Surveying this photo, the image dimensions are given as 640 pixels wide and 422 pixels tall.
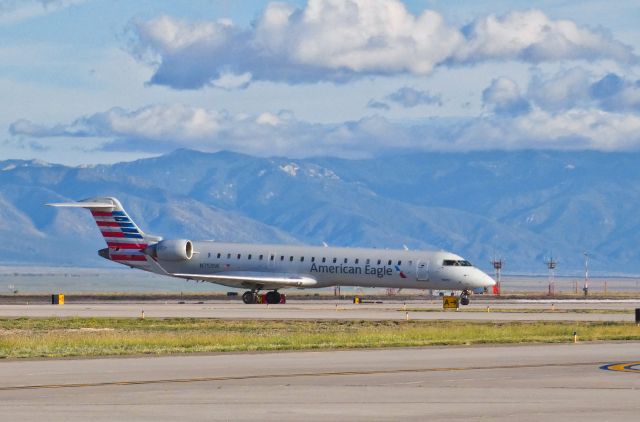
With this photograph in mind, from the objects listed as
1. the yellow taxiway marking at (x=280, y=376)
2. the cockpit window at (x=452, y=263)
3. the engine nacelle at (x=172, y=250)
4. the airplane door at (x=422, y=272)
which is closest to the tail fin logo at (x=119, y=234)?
the engine nacelle at (x=172, y=250)

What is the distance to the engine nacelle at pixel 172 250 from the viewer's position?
91375 mm

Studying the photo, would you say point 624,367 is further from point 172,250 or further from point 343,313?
point 172,250

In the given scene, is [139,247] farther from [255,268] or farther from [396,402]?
[396,402]

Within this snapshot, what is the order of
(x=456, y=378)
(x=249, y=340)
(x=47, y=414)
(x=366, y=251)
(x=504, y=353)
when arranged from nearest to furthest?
1. (x=47, y=414)
2. (x=456, y=378)
3. (x=504, y=353)
4. (x=249, y=340)
5. (x=366, y=251)

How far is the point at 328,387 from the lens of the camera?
2958cm

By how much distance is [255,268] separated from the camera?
9056cm

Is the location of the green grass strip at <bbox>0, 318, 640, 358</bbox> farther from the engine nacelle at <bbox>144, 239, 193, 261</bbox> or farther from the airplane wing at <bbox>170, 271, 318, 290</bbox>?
the engine nacelle at <bbox>144, 239, 193, 261</bbox>

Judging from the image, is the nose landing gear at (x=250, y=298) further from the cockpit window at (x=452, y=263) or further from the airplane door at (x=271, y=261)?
the cockpit window at (x=452, y=263)

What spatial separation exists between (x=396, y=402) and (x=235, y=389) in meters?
3.97

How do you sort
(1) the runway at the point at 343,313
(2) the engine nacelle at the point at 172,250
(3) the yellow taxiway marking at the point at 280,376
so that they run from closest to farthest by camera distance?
(3) the yellow taxiway marking at the point at 280,376 < (1) the runway at the point at 343,313 < (2) the engine nacelle at the point at 172,250

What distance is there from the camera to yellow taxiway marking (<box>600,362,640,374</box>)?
34.0 metres

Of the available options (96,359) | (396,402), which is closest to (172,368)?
(96,359)

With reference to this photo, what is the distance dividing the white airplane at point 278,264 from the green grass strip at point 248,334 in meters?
24.8

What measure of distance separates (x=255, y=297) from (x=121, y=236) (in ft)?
34.1
